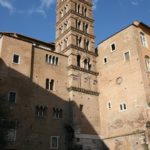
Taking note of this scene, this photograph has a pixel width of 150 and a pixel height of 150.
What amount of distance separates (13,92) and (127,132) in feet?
39.8

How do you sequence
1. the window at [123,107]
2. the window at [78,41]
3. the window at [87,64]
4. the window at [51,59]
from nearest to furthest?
the window at [123,107] < the window at [51,59] < the window at [87,64] < the window at [78,41]

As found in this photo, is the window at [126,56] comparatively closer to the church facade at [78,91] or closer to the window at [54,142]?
the church facade at [78,91]

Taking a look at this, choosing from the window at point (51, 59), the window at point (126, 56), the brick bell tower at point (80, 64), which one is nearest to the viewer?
the brick bell tower at point (80, 64)

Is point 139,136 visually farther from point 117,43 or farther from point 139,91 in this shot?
point 117,43

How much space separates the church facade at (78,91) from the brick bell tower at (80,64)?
4.3 inches

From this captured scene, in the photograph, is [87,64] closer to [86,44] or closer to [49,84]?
[86,44]

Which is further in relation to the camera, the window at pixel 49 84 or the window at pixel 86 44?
the window at pixel 86 44

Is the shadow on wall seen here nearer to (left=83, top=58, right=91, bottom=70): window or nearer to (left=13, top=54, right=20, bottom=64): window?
(left=13, top=54, right=20, bottom=64): window

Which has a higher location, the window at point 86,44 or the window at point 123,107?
the window at point 86,44

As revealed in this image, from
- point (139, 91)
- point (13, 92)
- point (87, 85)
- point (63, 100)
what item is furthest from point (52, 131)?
point (139, 91)

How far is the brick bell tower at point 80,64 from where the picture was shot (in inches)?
1064

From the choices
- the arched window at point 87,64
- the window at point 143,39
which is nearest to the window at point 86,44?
the arched window at point 87,64

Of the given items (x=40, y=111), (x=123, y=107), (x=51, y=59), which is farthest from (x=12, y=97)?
(x=123, y=107)

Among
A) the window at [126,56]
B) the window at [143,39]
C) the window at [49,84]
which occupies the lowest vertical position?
the window at [49,84]
